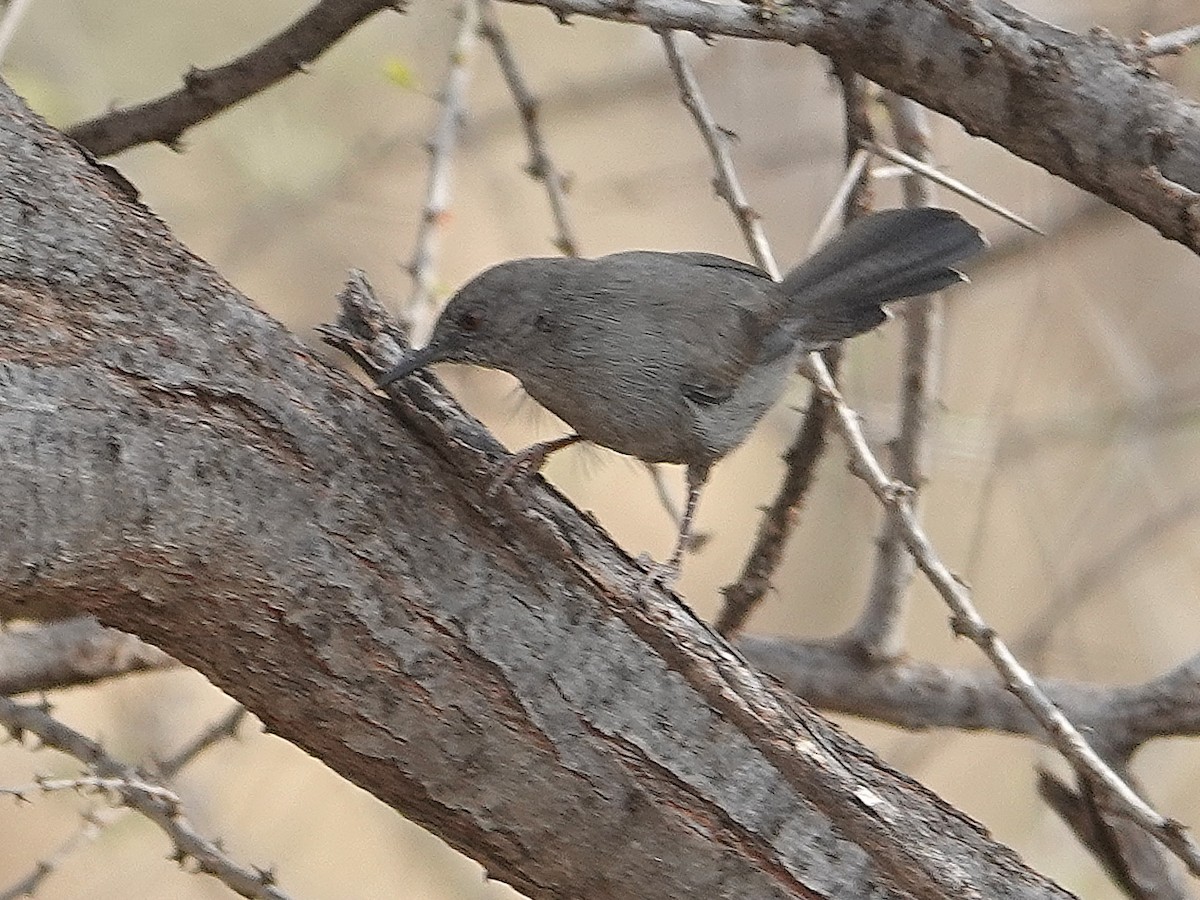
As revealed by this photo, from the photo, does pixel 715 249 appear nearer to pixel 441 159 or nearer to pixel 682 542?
pixel 441 159

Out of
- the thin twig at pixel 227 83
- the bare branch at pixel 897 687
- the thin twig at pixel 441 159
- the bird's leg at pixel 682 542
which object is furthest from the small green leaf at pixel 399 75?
the bare branch at pixel 897 687

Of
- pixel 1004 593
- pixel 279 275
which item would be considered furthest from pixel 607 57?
pixel 1004 593

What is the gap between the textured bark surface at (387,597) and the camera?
1.65 m

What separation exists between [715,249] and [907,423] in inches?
183

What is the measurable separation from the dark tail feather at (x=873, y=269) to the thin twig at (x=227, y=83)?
970 mm

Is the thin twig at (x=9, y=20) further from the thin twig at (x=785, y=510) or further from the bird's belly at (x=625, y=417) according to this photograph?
the thin twig at (x=785, y=510)

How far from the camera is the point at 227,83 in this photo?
2637mm

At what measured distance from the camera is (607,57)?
663 centimetres

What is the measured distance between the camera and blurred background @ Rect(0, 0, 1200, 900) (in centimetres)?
539

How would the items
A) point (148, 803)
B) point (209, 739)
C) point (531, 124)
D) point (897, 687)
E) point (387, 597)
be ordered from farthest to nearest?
point (897, 687)
point (531, 124)
point (209, 739)
point (148, 803)
point (387, 597)

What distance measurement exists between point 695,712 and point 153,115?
1529 millimetres

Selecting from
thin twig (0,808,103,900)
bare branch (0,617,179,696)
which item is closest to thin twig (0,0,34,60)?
bare branch (0,617,179,696)

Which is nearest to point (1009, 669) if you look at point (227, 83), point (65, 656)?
point (227, 83)

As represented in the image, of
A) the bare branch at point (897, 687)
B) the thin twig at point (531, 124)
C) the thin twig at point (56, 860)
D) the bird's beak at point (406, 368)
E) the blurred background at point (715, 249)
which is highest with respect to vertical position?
the blurred background at point (715, 249)
